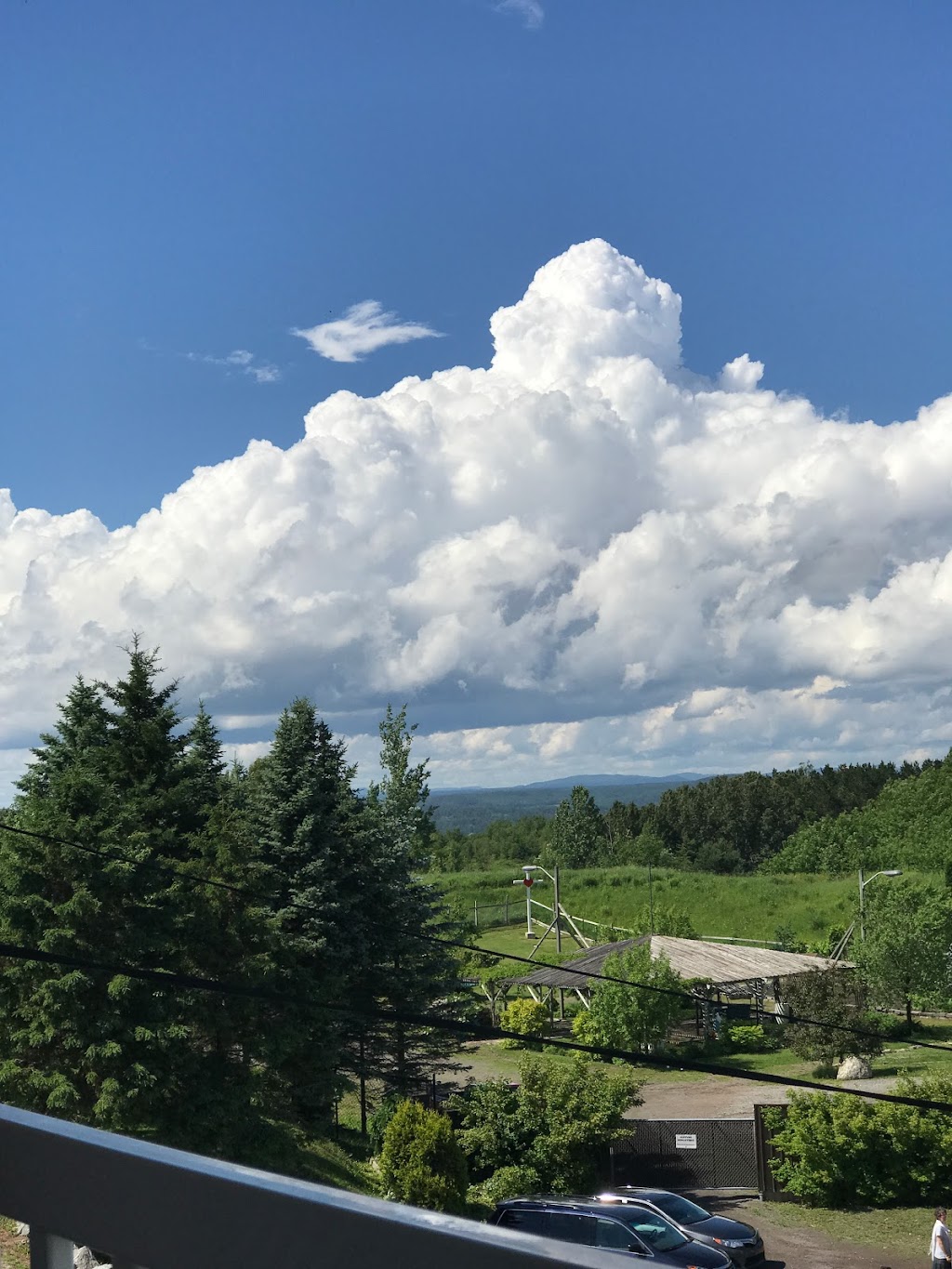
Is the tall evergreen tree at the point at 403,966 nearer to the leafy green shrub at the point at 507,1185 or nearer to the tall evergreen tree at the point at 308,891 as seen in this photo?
the tall evergreen tree at the point at 308,891

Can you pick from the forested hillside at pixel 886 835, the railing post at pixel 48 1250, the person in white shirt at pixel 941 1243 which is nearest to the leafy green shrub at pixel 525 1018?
the person in white shirt at pixel 941 1243

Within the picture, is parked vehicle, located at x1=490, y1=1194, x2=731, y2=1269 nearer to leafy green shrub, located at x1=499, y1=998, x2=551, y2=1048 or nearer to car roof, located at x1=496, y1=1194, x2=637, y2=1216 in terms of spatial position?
car roof, located at x1=496, y1=1194, x2=637, y2=1216

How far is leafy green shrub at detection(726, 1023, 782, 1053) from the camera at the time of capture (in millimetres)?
29688

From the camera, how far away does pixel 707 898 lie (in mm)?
54406

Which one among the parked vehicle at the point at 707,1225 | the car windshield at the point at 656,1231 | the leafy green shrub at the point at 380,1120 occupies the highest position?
the car windshield at the point at 656,1231

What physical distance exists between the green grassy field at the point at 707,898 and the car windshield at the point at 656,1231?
128ft

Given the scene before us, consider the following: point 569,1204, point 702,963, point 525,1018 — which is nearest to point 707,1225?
point 569,1204

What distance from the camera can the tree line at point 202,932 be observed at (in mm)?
16578

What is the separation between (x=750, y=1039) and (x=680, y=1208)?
1948 cm

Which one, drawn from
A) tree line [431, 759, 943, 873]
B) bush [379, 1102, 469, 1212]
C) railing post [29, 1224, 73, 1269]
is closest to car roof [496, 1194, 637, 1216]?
bush [379, 1102, 469, 1212]

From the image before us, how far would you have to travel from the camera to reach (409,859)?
26.1 meters

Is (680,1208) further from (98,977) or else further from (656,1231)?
(98,977)

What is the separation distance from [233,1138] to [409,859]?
30.3ft

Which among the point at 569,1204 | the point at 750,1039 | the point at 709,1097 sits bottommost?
the point at 709,1097
